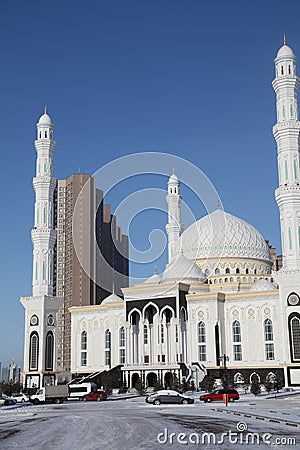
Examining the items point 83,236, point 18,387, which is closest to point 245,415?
point 18,387

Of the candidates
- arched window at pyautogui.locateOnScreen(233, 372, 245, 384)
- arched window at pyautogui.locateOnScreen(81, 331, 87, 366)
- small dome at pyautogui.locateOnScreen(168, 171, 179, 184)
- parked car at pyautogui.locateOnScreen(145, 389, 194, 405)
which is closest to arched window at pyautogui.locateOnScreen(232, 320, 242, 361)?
arched window at pyautogui.locateOnScreen(233, 372, 245, 384)

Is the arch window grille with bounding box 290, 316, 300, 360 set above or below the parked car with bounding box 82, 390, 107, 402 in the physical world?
above

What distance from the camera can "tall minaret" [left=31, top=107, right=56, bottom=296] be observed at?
217 feet

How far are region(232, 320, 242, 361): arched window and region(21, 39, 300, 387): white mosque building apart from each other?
0.10m

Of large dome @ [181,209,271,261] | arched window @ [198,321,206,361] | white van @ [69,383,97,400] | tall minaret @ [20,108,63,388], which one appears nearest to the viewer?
white van @ [69,383,97,400]

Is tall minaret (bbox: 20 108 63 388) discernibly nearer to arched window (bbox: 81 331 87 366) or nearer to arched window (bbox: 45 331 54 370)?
arched window (bbox: 45 331 54 370)

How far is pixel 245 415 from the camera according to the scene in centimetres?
2756

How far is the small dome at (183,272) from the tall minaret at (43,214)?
13.7 meters

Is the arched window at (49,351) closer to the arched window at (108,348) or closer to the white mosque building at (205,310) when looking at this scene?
the white mosque building at (205,310)

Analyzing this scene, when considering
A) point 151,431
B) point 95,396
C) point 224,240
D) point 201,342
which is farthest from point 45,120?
point 151,431

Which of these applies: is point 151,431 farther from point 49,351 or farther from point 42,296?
point 49,351

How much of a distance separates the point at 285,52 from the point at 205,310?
90.3 feet

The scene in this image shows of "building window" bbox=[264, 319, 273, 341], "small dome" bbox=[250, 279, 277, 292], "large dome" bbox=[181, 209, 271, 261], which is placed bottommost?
"building window" bbox=[264, 319, 273, 341]

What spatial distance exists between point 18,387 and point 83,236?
188ft
